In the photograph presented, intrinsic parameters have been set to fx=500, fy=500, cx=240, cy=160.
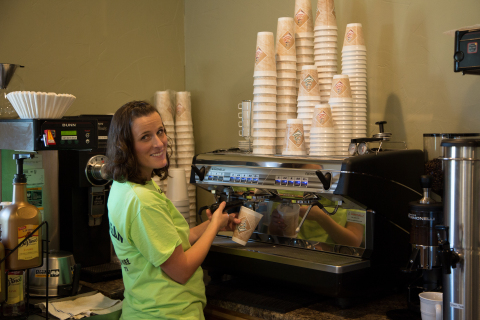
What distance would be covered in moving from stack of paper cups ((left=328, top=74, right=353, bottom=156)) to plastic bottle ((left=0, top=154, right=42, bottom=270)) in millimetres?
965

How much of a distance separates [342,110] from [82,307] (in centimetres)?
103

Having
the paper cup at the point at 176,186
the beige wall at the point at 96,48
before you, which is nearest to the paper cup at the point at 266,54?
the paper cup at the point at 176,186

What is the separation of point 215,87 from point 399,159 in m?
1.22

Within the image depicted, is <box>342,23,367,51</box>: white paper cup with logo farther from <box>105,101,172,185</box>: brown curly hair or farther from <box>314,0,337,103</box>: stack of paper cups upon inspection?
<box>105,101,172,185</box>: brown curly hair

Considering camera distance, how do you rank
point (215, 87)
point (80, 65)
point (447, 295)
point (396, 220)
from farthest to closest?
1. point (215, 87)
2. point (80, 65)
3. point (396, 220)
4. point (447, 295)

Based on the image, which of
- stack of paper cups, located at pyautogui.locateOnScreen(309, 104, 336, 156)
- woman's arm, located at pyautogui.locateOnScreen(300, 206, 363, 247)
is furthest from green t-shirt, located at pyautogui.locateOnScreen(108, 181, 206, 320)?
stack of paper cups, located at pyautogui.locateOnScreen(309, 104, 336, 156)

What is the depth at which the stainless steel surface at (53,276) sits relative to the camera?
1.62 meters

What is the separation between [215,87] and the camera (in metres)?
2.51

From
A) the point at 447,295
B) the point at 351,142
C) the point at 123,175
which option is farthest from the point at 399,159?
the point at 123,175

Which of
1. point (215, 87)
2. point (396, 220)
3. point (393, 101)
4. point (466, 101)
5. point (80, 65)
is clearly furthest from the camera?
point (215, 87)

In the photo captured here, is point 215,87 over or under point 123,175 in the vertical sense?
over

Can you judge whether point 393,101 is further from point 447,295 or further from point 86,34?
point 86,34

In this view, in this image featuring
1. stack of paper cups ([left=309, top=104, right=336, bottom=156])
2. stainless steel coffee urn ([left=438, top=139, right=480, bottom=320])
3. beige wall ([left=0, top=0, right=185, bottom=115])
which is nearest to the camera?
stainless steel coffee urn ([left=438, top=139, right=480, bottom=320])

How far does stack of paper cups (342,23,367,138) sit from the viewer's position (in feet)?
5.59
